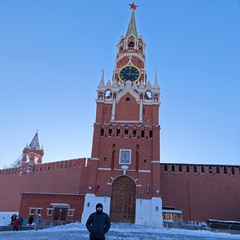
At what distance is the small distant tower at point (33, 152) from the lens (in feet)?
153

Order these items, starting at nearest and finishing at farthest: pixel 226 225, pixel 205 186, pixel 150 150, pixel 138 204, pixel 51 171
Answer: pixel 226 225 → pixel 138 204 → pixel 150 150 → pixel 205 186 → pixel 51 171

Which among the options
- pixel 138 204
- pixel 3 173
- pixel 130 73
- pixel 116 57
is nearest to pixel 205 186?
pixel 138 204

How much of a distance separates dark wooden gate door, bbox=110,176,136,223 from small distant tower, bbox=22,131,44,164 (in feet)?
63.2

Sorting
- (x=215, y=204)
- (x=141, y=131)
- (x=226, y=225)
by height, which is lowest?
(x=226, y=225)

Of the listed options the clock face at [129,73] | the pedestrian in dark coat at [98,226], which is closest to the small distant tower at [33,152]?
the clock face at [129,73]

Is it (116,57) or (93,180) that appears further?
(116,57)

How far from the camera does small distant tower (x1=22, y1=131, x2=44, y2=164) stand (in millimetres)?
46781

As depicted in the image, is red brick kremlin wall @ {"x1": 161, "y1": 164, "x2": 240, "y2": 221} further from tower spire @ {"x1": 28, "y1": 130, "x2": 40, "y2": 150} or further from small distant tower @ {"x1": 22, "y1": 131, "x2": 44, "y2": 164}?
tower spire @ {"x1": 28, "y1": 130, "x2": 40, "y2": 150}

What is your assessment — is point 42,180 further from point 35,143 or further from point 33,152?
point 35,143

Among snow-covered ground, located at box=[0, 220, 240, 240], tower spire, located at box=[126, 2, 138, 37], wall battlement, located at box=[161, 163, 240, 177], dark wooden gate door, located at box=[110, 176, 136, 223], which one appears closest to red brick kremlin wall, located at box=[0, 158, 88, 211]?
dark wooden gate door, located at box=[110, 176, 136, 223]

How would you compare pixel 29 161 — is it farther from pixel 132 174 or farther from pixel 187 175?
pixel 187 175

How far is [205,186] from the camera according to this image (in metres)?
36.1

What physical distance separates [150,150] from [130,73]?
13572 mm

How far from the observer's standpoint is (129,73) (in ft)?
138
